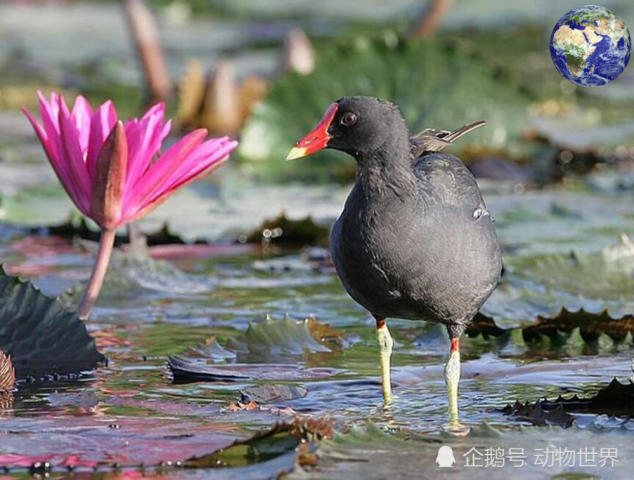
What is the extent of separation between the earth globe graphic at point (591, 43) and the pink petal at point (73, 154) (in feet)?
4.32

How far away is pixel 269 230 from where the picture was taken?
597 centimetres

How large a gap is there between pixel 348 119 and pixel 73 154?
2.69 feet

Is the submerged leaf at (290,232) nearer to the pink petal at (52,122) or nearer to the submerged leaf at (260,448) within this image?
the pink petal at (52,122)

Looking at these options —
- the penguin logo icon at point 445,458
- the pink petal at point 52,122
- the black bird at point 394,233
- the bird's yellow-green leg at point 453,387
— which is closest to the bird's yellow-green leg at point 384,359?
the black bird at point 394,233

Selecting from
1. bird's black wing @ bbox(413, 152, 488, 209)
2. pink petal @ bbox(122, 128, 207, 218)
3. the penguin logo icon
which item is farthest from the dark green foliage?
the penguin logo icon

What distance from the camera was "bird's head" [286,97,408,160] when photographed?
3.59 meters

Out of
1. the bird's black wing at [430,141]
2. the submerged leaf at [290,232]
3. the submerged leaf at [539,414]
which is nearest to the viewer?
the submerged leaf at [539,414]

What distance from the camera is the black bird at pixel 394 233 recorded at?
11.7 ft

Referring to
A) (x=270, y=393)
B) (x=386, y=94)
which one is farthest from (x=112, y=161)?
(x=386, y=94)

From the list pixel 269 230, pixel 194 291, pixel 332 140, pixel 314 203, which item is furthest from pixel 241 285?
pixel 332 140

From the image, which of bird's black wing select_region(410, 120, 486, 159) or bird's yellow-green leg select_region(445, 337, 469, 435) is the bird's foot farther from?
bird's black wing select_region(410, 120, 486, 159)

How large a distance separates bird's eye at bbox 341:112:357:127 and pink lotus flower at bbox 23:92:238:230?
0.57m

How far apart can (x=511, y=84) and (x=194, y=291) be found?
2.89 metres

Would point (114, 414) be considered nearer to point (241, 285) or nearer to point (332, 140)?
point (332, 140)
